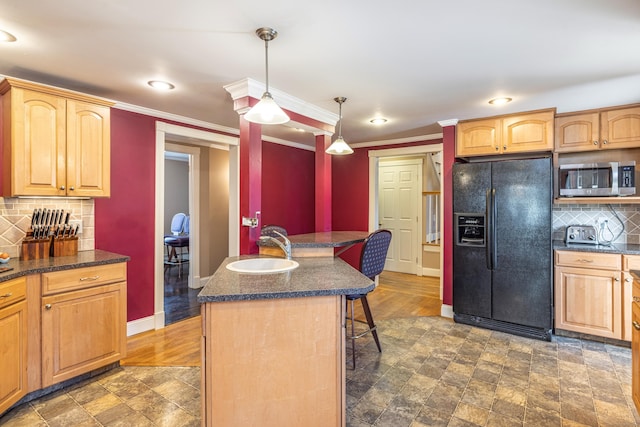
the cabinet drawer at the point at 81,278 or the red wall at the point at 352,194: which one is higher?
the red wall at the point at 352,194

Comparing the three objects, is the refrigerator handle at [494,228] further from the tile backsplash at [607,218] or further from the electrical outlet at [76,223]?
the electrical outlet at [76,223]

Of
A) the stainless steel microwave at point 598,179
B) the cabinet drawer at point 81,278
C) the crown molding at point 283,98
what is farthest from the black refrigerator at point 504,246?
the cabinet drawer at point 81,278

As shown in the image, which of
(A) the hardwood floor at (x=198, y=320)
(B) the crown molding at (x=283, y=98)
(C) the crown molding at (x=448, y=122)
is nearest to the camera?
(B) the crown molding at (x=283, y=98)

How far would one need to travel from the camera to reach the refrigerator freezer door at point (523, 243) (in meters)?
3.04

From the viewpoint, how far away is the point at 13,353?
195cm

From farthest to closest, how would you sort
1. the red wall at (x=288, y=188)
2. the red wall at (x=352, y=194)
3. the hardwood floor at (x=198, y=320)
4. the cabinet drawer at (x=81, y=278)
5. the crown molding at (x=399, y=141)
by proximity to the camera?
the red wall at (x=352, y=194) → the red wall at (x=288, y=188) → the crown molding at (x=399, y=141) → the hardwood floor at (x=198, y=320) → the cabinet drawer at (x=81, y=278)

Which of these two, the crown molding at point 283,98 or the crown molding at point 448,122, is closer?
the crown molding at point 283,98

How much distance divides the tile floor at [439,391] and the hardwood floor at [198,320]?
7.7 inches

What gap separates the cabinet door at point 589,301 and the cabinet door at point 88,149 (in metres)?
4.21

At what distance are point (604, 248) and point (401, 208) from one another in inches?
131

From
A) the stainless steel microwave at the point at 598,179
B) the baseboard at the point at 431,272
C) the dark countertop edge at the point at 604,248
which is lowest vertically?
the baseboard at the point at 431,272

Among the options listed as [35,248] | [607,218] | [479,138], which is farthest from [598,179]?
[35,248]

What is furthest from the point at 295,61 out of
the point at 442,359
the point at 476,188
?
the point at 442,359

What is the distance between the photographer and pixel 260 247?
8.20ft
